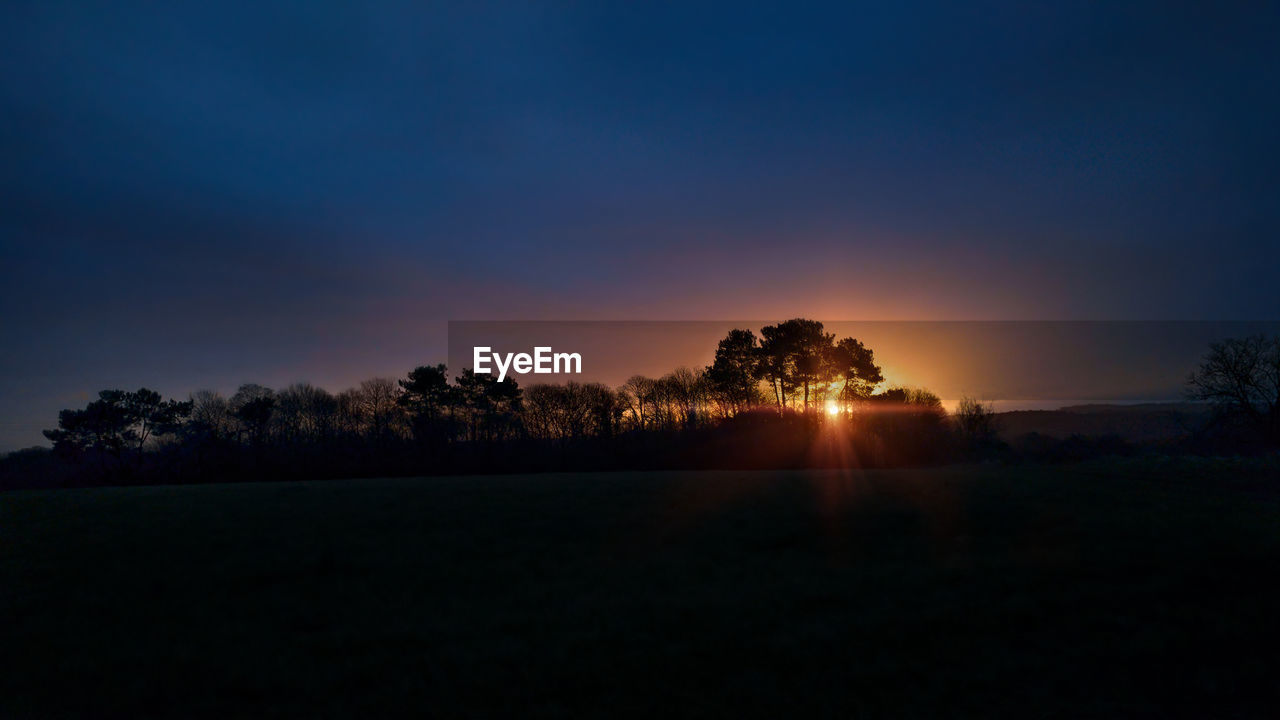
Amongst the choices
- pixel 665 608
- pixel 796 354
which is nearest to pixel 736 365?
pixel 796 354

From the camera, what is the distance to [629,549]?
7.89m

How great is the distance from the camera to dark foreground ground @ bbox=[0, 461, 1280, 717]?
4684 millimetres

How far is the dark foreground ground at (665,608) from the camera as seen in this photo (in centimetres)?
468

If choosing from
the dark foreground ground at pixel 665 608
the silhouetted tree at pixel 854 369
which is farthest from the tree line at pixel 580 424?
the dark foreground ground at pixel 665 608

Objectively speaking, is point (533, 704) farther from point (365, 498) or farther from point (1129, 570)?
point (365, 498)

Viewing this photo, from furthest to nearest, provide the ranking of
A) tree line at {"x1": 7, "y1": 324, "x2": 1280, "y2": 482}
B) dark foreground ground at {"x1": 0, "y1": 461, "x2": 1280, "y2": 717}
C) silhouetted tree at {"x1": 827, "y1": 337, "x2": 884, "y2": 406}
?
1. silhouetted tree at {"x1": 827, "y1": 337, "x2": 884, "y2": 406}
2. tree line at {"x1": 7, "y1": 324, "x2": 1280, "y2": 482}
3. dark foreground ground at {"x1": 0, "y1": 461, "x2": 1280, "y2": 717}

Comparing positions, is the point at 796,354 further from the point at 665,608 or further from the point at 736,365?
the point at 665,608

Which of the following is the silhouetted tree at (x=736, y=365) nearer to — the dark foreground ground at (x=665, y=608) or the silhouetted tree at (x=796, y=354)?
the silhouetted tree at (x=796, y=354)

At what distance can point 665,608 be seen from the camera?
19.9 ft

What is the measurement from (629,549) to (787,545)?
201cm

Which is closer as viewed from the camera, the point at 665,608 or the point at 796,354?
the point at 665,608

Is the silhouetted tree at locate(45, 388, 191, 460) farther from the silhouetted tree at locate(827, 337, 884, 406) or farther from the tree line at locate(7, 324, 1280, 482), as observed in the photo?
the silhouetted tree at locate(827, 337, 884, 406)

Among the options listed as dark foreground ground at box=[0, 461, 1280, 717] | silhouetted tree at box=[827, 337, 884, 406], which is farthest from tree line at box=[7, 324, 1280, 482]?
dark foreground ground at box=[0, 461, 1280, 717]

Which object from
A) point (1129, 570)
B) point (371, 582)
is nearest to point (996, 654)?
point (1129, 570)
